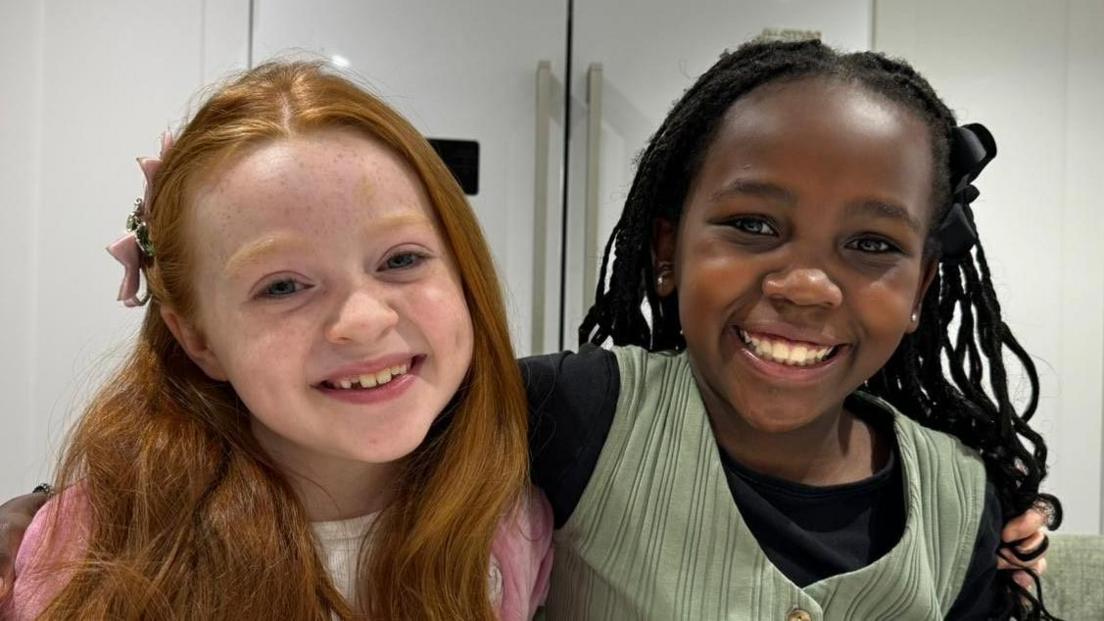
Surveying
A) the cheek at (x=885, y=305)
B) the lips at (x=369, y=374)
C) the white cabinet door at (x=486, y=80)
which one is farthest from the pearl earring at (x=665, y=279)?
the white cabinet door at (x=486, y=80)

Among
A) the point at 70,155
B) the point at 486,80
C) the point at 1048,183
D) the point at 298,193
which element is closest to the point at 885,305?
the point at 298,193

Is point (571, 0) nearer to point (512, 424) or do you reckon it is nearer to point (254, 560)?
point (512, 424)

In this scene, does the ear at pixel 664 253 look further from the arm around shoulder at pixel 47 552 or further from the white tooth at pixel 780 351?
the arm around shoulder at pixel 47 552

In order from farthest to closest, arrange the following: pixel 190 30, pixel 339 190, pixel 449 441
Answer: pixel 190 30 < pixel 449 441 < pixel 339 190

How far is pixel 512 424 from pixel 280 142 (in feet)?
1.08

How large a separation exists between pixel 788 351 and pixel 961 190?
0.87 feet

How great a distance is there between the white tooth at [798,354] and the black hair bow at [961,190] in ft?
0.65

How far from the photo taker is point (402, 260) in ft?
2.60

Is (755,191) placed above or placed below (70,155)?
below

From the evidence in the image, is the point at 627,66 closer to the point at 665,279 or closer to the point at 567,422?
the point at 665,279

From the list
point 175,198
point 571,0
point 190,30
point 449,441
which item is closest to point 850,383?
point 449,441

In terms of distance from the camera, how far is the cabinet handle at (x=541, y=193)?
5.81ft

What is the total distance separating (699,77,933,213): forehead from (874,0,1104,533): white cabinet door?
1212 millimetres

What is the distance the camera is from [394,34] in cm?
176
